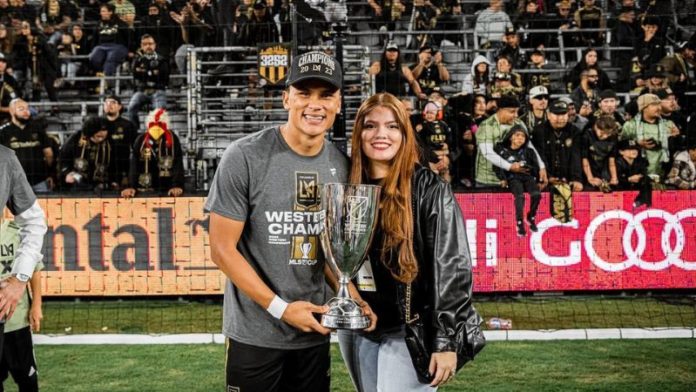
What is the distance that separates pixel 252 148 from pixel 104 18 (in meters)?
10.9

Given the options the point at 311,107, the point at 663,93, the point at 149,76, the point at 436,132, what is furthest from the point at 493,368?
the point at 149,76

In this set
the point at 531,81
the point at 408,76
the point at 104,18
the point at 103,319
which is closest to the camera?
the point at 103,319

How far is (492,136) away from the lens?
10.2 m

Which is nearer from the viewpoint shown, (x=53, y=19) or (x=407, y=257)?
(x=407, y=257)

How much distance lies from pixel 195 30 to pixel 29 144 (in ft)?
11.0

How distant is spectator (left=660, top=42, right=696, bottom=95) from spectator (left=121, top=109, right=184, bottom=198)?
6337 mm

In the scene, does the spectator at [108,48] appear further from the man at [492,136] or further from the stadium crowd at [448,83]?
the man at [492,136]

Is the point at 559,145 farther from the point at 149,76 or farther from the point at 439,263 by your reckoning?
the point at 439,263

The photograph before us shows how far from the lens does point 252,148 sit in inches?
134

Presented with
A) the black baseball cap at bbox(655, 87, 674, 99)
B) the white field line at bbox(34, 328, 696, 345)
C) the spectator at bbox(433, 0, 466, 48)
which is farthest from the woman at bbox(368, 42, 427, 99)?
the white field line at bbox(34, 328, 696, 345)

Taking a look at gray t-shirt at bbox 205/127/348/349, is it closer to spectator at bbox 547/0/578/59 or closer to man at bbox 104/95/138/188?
man at bbox 104/95/138/188

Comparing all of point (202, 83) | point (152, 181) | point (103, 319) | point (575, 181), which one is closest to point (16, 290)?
point (103, 319)

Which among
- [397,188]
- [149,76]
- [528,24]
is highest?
[528,24]

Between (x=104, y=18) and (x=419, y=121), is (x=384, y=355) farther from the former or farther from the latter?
(x=104, y=18)
